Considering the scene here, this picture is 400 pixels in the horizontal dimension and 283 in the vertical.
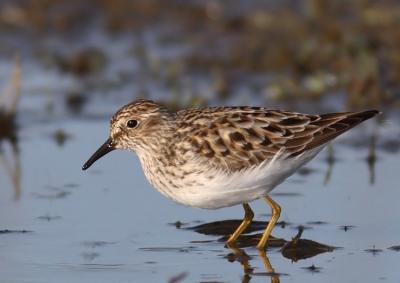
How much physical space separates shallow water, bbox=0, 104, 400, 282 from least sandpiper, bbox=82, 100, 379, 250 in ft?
1.70

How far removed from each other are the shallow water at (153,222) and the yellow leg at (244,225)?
0.33ft

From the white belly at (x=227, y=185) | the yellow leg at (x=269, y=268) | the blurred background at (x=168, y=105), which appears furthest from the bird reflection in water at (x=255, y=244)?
the white belly at (x=227, y=185)

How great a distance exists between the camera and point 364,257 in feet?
29.6

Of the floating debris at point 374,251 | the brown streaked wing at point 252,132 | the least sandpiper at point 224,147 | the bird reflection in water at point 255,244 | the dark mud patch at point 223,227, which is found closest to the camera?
the bird reflection in water at point 255,244

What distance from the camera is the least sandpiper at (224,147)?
9.25 metres

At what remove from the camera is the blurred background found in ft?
30.4

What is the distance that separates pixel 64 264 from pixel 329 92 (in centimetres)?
613

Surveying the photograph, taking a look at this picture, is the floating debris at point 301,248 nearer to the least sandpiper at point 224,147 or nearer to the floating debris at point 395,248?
the least sandpiper at point 224,147

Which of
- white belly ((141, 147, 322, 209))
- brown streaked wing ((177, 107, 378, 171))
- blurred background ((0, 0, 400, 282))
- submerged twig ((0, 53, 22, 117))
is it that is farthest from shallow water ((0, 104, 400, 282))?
brown streaked wing ((177, 107, 378, 171))

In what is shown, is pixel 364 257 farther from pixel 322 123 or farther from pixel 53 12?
pixel 53 12

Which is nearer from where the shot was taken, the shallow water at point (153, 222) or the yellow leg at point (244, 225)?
the shallow water at point (153, 222)

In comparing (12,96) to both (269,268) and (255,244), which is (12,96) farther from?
(269,268)

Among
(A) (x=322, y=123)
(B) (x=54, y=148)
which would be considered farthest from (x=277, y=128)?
(B) (x=54, y=148)

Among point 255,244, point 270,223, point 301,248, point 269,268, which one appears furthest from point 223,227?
point 269,268
